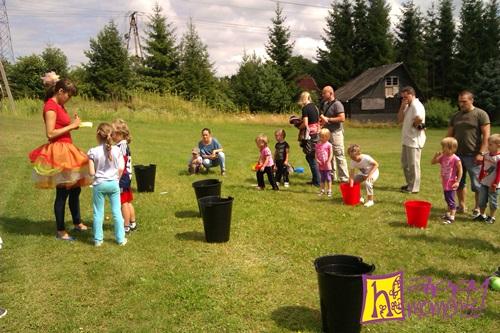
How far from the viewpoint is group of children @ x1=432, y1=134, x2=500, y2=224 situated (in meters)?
6.36

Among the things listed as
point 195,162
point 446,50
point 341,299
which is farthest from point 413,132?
point 446,50

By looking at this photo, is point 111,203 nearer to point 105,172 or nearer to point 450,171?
point 105,172

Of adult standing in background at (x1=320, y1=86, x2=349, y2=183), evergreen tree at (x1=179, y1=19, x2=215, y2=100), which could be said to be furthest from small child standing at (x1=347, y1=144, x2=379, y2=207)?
evergreen tree at (x1=179, y1=19, x2=215, y2=100)

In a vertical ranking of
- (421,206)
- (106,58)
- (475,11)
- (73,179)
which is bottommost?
(421,206)

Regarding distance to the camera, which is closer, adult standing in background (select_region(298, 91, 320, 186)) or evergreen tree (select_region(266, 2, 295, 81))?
adult standing in background (select_region(298, 91, 320, 186))

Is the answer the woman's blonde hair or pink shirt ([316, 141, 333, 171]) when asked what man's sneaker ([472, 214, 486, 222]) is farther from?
the woman's blonde hair

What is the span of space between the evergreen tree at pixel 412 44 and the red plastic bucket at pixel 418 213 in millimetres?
46341

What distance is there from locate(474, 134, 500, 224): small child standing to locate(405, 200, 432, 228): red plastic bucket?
3.03ft

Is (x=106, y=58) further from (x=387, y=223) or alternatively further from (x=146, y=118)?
(x=387, y=223)

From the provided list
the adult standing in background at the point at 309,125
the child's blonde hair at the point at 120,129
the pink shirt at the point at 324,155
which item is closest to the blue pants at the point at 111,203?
the child's blonde hair at the point at 120,129

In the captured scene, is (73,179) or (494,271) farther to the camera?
(73,179)

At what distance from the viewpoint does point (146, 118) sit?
27.1 metres

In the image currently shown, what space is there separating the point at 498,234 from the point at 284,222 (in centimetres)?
321

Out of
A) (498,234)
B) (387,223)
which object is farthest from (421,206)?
(498,234)
